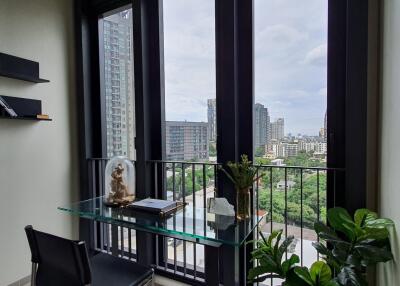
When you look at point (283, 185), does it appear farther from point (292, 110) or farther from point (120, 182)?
point (120, 182)

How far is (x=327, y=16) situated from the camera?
1.67 meters

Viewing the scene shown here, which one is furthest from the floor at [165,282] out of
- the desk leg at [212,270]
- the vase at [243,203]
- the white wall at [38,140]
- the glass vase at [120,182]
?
the vase at [243,203]

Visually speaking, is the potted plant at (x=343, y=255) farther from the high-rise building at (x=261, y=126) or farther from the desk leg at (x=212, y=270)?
the high-rise building at (x=261, y=126)

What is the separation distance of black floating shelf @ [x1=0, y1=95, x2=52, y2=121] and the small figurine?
2.76ft

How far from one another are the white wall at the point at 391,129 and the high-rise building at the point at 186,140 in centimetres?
124

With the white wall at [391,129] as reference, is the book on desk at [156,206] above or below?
below

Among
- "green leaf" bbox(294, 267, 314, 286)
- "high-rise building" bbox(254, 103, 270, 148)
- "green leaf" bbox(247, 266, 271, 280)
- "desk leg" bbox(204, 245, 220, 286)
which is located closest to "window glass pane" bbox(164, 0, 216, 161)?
"high-rise building" bbox(254, 103, 270, 148)

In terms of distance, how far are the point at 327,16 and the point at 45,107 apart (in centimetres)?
243

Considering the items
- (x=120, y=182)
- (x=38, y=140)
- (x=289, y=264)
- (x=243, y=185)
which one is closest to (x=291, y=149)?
(x=243, y=185)

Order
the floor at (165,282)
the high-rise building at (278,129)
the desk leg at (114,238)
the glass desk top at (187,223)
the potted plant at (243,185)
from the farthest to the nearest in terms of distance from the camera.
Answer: the floor at (165,282) → the desk leg at (114,238) → the high-rise building at (278,129) → the potted plant at (243,185) → the glass desk top at (187,223)

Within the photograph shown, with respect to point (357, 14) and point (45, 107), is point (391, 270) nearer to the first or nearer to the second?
point (357, 14)

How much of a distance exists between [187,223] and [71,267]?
2.18 ft

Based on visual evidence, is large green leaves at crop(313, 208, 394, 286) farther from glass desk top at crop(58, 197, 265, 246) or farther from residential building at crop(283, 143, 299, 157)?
residential building at crop(283, 143, 299, 157)

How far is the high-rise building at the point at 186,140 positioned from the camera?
2.19 m
